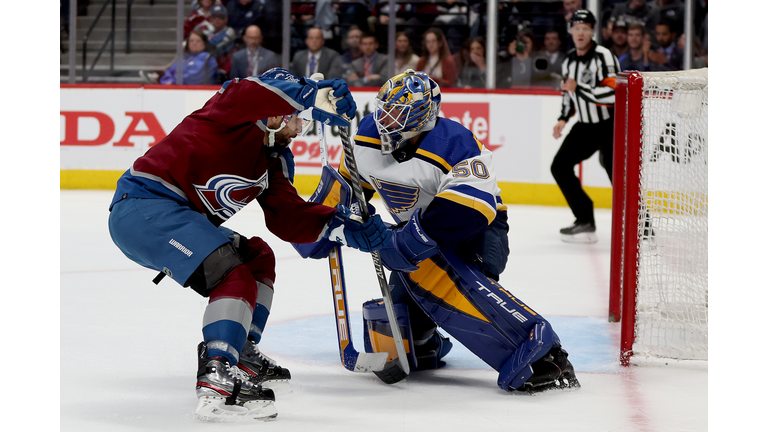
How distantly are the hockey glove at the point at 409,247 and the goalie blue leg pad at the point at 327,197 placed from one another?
212 millimetres

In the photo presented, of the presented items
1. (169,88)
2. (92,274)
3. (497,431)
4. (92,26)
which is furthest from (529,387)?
(92,26)

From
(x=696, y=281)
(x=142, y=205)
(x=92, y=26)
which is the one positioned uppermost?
(x=92, y=26)

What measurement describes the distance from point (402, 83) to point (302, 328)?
3.85 ft

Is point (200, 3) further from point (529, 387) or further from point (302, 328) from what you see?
point (529, 387)

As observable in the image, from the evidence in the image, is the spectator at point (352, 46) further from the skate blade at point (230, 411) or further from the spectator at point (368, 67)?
the skate blade at point (230, 411)

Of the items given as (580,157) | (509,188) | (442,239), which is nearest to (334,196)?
(442,239)

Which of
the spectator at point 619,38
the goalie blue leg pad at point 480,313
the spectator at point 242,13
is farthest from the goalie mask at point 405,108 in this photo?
the spectator at point 242,13

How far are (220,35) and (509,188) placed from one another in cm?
300

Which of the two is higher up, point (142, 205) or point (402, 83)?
point (402, 83)

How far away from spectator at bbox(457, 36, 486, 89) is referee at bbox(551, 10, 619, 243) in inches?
66.8

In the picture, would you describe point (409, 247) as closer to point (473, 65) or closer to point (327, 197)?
point (327, 197)

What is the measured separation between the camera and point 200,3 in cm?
792

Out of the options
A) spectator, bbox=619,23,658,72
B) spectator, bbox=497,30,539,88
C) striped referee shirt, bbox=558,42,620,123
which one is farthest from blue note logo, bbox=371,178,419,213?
spectator, bbox=619,23,658,72

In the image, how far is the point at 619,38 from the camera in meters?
7.37
